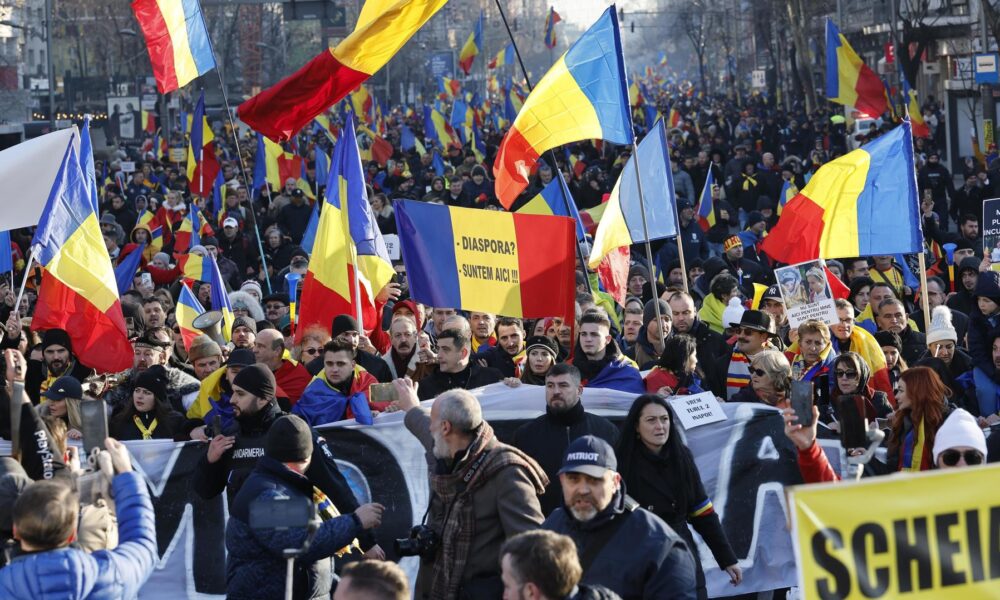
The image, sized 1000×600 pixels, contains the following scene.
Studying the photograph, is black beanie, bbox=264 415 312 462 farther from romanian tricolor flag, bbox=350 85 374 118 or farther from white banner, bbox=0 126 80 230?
romanian tricolor flag, bbox=350 85 374 118

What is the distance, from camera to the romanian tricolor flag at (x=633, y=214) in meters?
11.0

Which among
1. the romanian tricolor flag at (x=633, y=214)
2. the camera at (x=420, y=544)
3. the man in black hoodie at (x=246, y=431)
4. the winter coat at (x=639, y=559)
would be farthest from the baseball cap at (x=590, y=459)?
the romanian tricolor flag at (x=633, y=214)

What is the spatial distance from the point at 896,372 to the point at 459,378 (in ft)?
8.55

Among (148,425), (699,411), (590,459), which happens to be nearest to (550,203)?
(148,425)

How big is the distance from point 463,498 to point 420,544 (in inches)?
9.1

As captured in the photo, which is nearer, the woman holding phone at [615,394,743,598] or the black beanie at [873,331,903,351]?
the woman holding phone at [615,394,743,598]

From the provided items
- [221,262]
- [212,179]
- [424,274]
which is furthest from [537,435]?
[212,179]

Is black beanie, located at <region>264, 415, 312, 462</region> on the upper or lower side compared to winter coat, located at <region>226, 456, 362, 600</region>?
upper

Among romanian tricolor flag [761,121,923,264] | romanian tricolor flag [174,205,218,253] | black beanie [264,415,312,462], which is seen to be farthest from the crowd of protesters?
romanian tricolor flag [174,205,218,253]

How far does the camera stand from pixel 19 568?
15.3 ft

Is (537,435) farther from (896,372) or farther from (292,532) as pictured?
(896,372)

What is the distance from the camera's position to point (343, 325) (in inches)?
386

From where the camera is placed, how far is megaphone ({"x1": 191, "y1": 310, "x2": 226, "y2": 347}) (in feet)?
36.4

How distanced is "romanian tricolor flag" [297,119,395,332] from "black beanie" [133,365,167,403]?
1.54 metres
